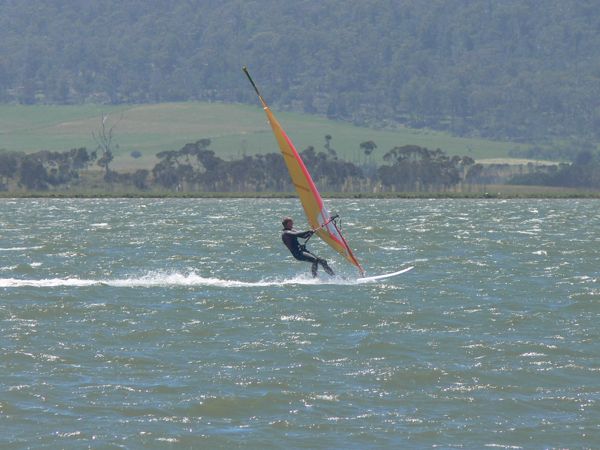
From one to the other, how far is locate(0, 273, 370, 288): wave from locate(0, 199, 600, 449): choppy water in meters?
0.07

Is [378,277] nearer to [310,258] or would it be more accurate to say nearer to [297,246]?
[310,258]

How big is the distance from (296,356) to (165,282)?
12097mm

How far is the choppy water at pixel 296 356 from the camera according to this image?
16.6m

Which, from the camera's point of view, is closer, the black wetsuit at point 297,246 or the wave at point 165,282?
the black wetsuit at point 297,246

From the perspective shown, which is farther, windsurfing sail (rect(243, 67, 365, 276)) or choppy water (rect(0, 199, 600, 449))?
windsurfing sail (rect(243, 67, 365, 276))

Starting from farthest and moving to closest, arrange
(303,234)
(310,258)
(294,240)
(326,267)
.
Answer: (326,267), (310,258), (294,240), (303,234)

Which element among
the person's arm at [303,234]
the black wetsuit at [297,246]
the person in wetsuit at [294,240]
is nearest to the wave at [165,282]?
the black wetsuit at [297,246]

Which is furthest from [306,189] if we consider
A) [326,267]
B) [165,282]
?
[165,282]

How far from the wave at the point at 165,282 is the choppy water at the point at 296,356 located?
0.07 m

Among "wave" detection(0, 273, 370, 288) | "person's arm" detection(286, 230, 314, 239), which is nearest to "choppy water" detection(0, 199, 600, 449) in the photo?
"wave" detection(0, 273, 370, 288)

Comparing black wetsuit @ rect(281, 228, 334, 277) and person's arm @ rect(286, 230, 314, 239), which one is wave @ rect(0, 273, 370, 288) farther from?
person's arm @ rect(286, 230, 314, 239)

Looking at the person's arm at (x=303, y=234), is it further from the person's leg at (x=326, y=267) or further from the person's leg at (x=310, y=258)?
the person's leg at (x=326, y=267)

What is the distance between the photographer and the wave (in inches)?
1259

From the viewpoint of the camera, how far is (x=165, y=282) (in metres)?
32.7
